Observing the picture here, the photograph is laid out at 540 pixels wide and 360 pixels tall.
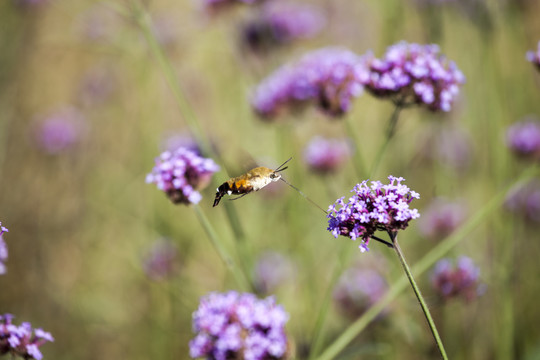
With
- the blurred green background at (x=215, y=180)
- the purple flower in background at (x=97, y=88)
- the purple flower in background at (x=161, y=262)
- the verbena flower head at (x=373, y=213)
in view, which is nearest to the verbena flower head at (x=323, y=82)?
the blurred green background at (x=215, y=180)

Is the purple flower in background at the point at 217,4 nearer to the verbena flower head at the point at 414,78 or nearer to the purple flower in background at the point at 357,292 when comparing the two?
the verbena flower head at the point at 414,78

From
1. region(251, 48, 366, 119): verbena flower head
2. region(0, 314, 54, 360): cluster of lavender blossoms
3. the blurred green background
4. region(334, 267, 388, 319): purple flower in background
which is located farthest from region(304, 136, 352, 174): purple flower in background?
region(0, 314, 54, 360): cluster of lavender blossoms

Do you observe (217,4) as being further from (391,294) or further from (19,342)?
(19,342)

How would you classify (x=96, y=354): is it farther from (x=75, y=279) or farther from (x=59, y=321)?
(x=75, y=279)

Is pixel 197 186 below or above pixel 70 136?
below

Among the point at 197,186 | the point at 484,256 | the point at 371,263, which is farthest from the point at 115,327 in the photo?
the point at 484,256

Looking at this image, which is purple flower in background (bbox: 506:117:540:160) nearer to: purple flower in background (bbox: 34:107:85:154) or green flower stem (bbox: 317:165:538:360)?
green flower stem (bbox: 317:165:538:360)
